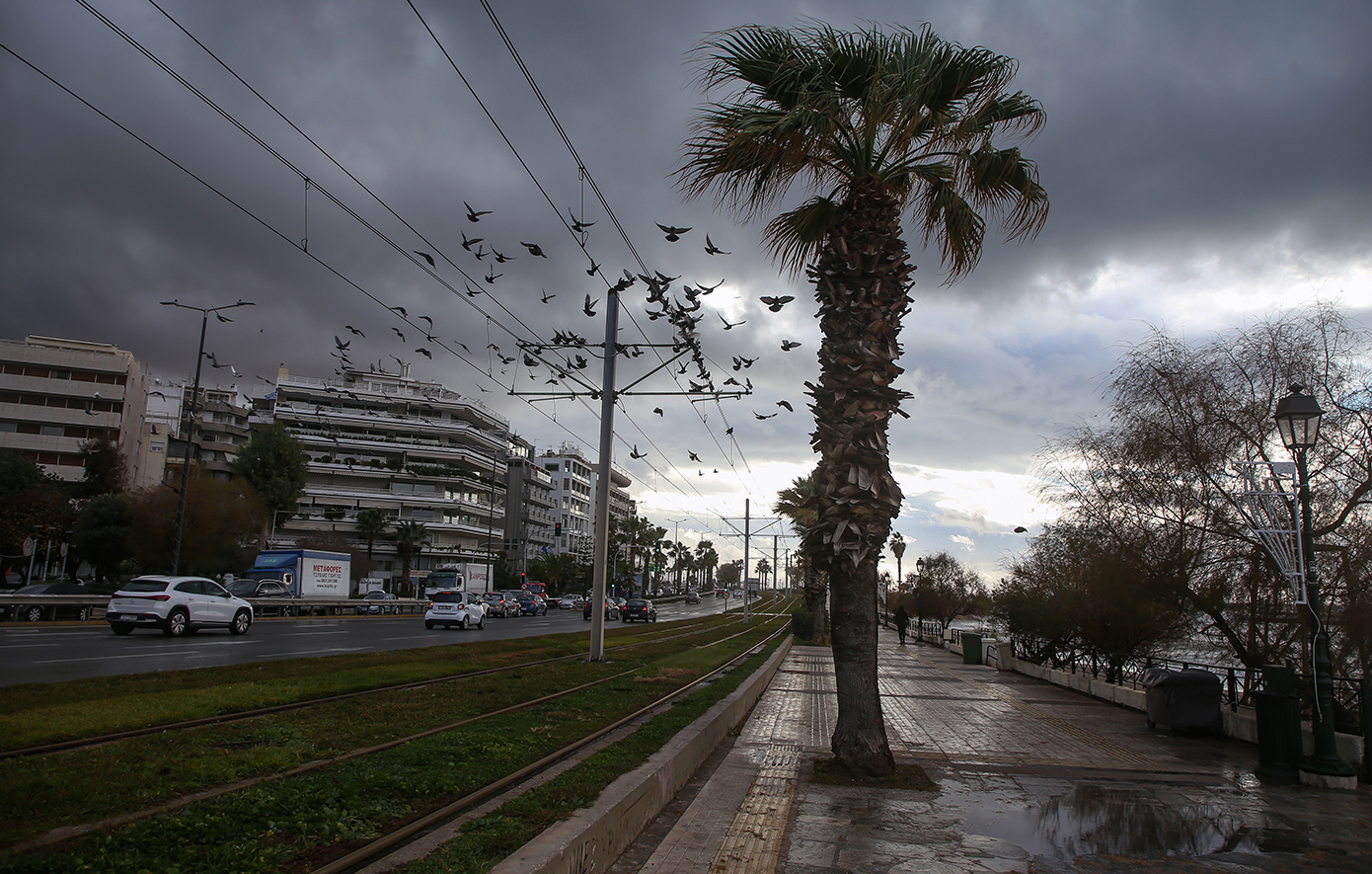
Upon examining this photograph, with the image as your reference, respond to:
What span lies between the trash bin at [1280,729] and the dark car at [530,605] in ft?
175

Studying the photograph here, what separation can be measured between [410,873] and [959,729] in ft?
32.6

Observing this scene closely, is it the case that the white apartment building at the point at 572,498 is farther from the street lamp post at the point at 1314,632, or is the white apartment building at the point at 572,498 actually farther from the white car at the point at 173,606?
the street lamp post at the point at 1314,632

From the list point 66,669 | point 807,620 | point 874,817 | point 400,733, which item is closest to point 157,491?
point 807,620

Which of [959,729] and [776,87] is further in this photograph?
[959,729]

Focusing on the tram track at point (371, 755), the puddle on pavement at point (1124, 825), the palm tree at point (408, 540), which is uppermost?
the palm tree at point (408, 540)

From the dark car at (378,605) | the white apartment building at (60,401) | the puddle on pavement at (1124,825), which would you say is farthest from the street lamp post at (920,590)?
the white apartment building at (60,401)

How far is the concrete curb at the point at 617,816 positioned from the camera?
4.36 m

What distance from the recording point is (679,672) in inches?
661

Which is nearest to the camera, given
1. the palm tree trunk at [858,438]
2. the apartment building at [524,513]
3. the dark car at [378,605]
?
the palm tree trunk at [858,438]

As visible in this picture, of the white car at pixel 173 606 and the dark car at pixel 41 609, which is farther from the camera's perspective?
the dark car at pixel 41 609

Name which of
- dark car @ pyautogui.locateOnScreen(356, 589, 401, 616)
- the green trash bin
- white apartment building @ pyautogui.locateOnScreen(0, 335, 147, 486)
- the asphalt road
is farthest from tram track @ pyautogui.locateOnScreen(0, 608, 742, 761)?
white apartment building @ pyautogui.locateOnScreen(0, 335, 147, 486)

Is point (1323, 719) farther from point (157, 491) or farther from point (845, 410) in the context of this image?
point (157, 491)

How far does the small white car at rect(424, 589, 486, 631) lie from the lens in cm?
3462

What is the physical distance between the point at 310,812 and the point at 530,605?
5666cm
